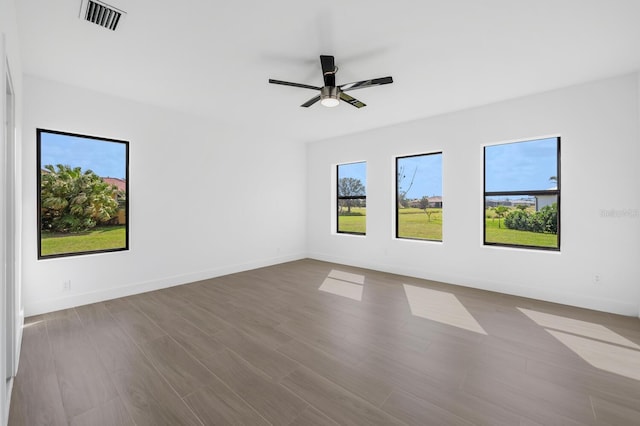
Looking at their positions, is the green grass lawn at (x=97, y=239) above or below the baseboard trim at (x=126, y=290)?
above

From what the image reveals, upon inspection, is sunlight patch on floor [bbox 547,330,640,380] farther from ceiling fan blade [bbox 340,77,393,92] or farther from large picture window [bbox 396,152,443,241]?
ceiling fan blade [bbox 340,77,393,92]

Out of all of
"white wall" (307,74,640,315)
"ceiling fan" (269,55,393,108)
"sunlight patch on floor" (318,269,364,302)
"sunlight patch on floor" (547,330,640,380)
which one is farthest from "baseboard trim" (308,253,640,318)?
"ceiling fan" (269,55,393,108)

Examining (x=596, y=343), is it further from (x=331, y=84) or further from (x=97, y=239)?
(x=97, y=239)

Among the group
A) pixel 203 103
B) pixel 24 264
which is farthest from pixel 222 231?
pixel 24 264

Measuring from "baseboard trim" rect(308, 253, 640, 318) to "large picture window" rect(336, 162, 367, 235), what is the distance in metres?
0.91

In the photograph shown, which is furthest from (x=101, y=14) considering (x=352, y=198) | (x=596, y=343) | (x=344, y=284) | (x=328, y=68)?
(x=596, y=343)

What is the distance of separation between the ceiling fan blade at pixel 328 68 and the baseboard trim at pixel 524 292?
11.6 ft

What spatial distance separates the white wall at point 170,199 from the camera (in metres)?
3.33

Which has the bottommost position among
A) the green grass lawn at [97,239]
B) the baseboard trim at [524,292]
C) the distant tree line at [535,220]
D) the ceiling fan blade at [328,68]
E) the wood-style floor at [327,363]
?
the wood-style floor at [327,363]

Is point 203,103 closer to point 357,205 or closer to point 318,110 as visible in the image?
point 318,110

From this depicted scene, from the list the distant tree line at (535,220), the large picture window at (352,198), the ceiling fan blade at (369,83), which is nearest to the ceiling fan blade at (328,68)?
the ceiling fan blade at (369,83)

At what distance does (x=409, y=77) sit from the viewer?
10.8ft

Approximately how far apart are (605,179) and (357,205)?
3801 mm

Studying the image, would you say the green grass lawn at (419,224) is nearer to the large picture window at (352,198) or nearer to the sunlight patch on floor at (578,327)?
the large picture window at (352,198)
